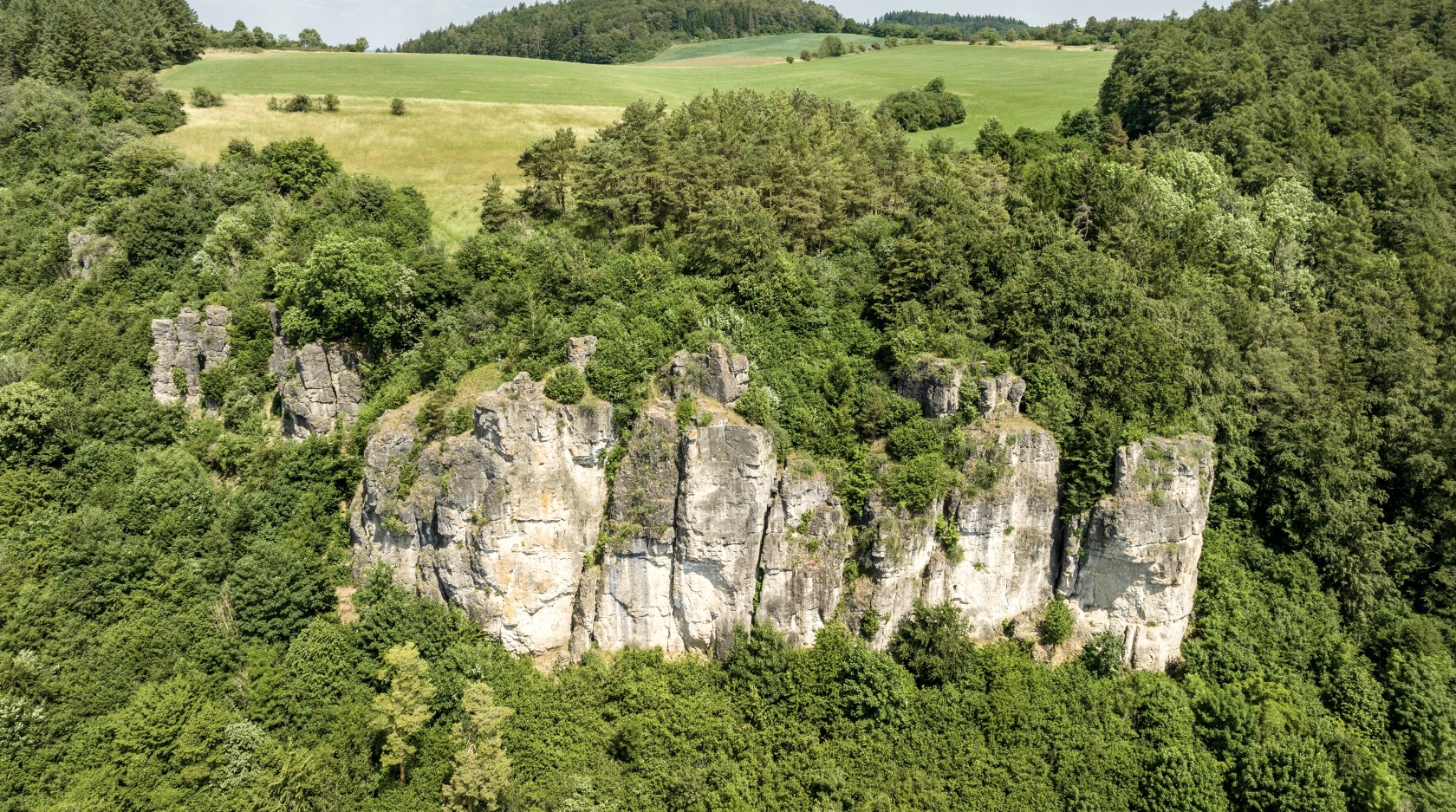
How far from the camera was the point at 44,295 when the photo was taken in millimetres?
52844

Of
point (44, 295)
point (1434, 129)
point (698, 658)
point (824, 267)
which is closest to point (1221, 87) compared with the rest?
point (1434, 129)

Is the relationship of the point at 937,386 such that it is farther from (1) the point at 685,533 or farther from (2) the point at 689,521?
(1) the point at 685,533

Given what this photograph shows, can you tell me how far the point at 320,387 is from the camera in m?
41.9

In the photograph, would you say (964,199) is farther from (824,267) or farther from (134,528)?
(134,528)

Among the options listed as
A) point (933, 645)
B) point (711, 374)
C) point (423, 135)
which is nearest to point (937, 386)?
point (711, 374)

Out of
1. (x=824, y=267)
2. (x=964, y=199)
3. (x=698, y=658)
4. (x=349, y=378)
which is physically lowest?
(x=698, y=658)

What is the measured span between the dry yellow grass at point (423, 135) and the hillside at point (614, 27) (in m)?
77.2

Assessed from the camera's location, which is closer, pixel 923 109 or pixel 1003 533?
pixel 1003 533

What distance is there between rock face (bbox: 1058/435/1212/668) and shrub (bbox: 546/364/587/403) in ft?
81.3

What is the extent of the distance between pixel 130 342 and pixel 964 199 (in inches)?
1973

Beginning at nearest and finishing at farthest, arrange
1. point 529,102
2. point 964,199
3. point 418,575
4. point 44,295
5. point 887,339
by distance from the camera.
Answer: point 418,575
point 887,339
point 964,199
point 44,295
point 529,102

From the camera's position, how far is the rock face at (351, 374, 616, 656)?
3575 centimetres

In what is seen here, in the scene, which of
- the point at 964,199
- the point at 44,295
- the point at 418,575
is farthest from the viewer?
the point at 44,295

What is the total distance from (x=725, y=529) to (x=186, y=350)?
1338 inches
